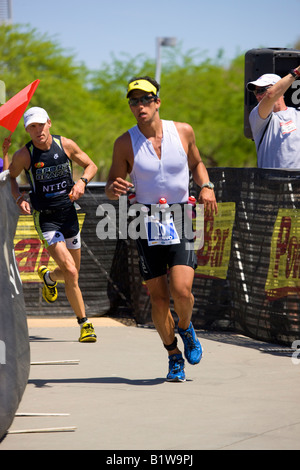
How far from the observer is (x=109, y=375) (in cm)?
735

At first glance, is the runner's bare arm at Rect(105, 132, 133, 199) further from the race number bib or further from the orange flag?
the orange flag

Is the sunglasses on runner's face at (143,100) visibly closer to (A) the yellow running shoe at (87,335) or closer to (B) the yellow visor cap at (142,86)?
(B) the yellow visor cap at (142,86)

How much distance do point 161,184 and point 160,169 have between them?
12cm

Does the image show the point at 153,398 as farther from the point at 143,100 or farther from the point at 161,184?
the point at 143,100

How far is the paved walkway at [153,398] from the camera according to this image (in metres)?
5.11

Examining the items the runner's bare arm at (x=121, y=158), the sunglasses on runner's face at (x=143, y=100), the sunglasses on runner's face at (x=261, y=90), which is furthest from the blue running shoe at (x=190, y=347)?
the sunglasses on runner's face at (x=261, y=90)

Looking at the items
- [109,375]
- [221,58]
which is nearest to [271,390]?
[109,375]

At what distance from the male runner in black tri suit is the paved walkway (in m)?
0.67

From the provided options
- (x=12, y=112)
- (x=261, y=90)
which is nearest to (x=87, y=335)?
(x=12, y=112)

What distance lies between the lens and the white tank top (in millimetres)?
6820

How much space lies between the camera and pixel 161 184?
22.4 feet

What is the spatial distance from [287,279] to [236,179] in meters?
1.47
